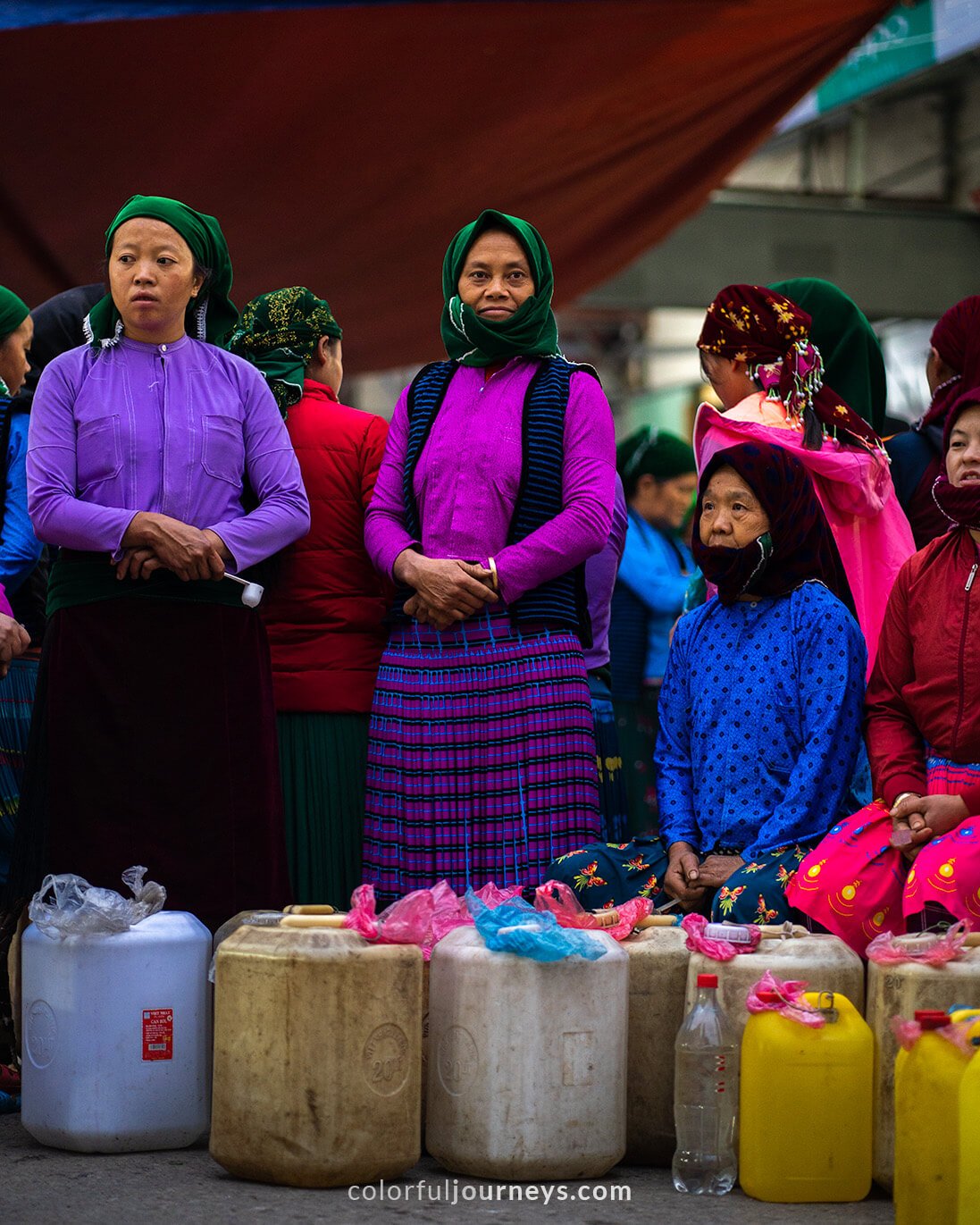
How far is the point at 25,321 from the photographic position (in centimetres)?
386

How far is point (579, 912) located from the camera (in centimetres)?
275

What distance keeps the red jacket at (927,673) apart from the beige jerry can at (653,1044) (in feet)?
1.97

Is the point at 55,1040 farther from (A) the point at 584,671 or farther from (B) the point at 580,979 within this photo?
(A) the point at 584,671

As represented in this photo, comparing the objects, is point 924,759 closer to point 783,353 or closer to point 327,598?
point 783,353

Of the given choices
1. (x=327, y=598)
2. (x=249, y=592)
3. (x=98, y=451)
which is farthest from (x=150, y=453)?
(x=327, y=598)

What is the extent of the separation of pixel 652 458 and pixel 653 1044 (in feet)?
13.1

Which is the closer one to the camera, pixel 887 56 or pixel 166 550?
pixel 166 550

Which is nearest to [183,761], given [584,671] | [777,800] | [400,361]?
[584,671]

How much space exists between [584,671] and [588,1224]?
136cm

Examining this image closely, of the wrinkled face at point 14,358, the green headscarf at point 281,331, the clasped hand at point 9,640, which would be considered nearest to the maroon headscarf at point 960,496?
the green headscarf at point 281,331

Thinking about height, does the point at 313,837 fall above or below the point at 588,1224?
above

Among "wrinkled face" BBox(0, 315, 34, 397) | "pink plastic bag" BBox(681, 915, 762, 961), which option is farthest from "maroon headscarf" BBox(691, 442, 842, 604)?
"wrinkled face" BBox(0, 315, 34, 397)

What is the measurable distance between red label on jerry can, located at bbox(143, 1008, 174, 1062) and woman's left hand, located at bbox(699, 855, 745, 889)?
3.63ft

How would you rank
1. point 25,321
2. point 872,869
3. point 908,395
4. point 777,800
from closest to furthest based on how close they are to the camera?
point 872,869 < point 777,800 < point 25,321 < point 908,395
